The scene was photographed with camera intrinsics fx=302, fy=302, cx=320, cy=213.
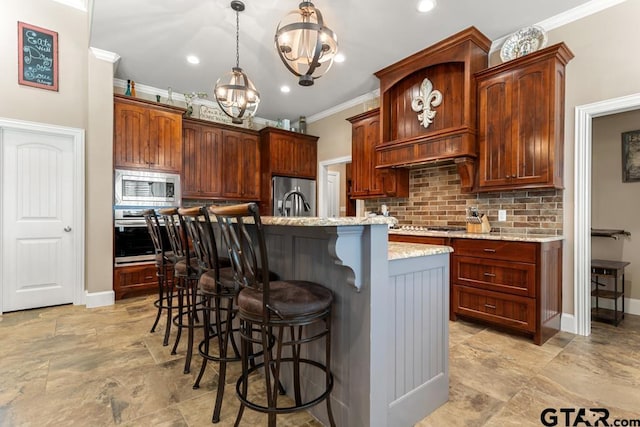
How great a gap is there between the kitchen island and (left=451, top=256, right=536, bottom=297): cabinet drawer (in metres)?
1.33

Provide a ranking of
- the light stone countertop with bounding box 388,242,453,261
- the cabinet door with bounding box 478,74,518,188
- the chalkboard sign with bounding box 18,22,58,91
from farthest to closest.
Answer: the chalkboard sign with bounding box 18,22,58,91 → the cabinet door with bounding box 478,74,518,188 → the light stone countertop with bounding box 388,242,453,261

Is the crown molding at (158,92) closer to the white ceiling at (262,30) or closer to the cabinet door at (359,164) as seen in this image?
the white ceiling at (262,30)

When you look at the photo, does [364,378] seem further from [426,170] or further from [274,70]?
[274,70]

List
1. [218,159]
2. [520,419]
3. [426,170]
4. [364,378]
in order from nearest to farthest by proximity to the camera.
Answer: [364,378], [520,419], [426,170], [218,159]

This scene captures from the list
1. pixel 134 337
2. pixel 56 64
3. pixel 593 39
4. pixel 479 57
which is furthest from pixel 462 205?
pixel 56 64

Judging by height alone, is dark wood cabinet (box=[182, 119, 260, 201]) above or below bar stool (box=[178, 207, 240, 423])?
above

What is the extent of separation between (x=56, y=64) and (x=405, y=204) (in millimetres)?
4749

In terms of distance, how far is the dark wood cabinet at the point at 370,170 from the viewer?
420 cm

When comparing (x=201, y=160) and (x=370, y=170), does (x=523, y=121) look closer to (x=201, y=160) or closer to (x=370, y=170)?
(x=370, y=170)

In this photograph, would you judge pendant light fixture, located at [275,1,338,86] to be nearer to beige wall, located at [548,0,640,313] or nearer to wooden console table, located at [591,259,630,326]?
beige wall, located at [548,0,640,313]

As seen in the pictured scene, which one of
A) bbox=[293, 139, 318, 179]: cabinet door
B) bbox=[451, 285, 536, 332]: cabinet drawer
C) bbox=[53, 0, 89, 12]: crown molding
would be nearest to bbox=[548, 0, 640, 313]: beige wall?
bbox=[451, 285, 536, 332]: cabinet drawer

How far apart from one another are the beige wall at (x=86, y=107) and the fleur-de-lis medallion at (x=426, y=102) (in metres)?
3.80

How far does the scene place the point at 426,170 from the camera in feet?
13.3

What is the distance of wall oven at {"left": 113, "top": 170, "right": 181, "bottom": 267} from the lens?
152 inches
